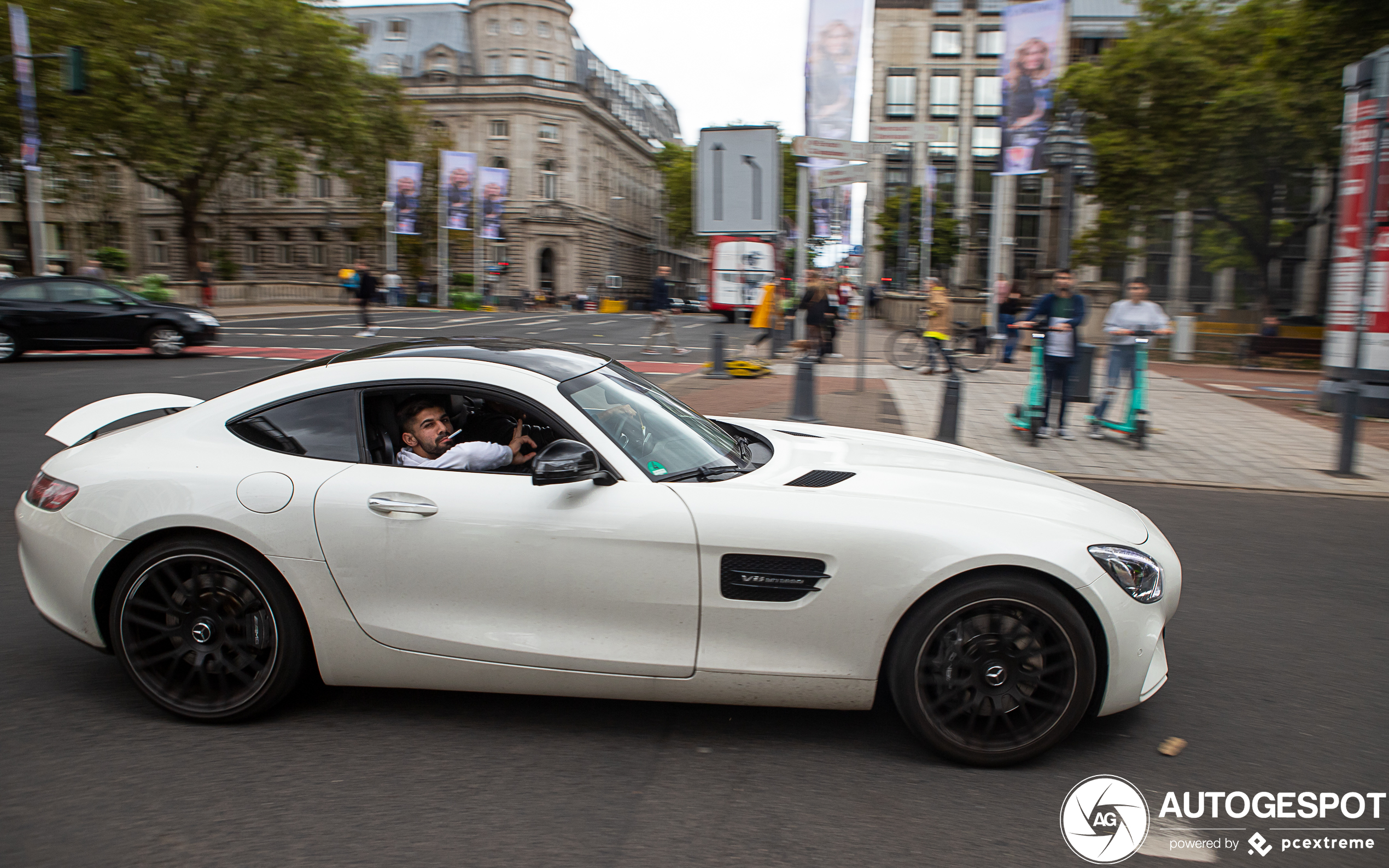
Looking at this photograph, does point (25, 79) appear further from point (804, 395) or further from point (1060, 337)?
point (1060, 337)

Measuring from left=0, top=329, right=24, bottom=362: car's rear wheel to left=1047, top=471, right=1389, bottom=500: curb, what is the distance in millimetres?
16746

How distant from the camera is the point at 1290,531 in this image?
23.2ft

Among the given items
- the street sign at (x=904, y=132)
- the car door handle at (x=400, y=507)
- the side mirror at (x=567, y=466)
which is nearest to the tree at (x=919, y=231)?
the street sign at (x=904, y=132)

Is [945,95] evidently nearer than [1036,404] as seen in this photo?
No

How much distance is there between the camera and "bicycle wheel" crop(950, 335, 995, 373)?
65.8ft

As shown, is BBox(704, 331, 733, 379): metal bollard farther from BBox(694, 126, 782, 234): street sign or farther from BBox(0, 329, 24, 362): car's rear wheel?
BBox(0, 329, 24, 362): car's rear wheel

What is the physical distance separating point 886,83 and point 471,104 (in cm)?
3119

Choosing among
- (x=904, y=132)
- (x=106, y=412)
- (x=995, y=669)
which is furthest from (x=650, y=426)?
(x=904, y=132)

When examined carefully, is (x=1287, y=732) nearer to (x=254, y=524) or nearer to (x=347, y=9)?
(x=254, y=524)

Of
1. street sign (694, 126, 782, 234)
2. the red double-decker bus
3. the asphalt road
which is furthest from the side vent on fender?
the red double-decker bus

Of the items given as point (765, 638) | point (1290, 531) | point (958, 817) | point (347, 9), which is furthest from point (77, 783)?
point (347, 9)

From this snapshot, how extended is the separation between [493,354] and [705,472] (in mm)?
992

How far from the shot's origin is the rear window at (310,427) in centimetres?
355

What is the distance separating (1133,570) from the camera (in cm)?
329
